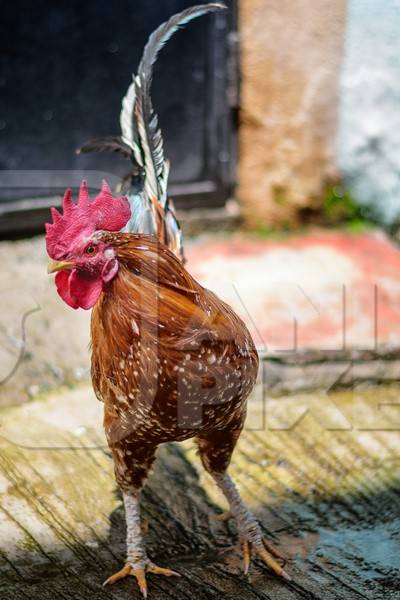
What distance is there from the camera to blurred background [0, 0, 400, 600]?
3262 millimetres

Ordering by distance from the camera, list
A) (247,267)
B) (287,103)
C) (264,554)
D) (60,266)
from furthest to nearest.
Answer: (287,103) < (247,267) < (264,554) < (60,266)

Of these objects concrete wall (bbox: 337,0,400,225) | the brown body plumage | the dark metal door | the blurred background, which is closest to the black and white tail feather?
the brown body plumage

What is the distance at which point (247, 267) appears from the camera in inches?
218

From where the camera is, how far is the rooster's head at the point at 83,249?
8.33ft

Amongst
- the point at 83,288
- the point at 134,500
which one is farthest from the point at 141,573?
the point at 83,288

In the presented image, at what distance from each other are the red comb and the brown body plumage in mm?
66

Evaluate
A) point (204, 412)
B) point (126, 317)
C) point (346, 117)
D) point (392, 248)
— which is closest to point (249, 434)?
point (204, 412)

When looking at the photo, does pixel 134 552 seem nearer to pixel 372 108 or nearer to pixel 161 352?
pixel 161 352

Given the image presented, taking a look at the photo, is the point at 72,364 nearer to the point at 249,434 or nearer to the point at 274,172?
the point at 249,434

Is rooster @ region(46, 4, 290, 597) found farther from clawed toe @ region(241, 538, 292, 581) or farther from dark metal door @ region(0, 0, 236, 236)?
dark metal door @ region(0, 0, 236, 236)

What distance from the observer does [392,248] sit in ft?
19.7

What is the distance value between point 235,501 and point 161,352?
96cm

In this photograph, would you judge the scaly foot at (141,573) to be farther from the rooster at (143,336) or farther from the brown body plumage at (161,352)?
the brown body plumage at (161,352)

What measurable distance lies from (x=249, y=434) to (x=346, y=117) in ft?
10.4
